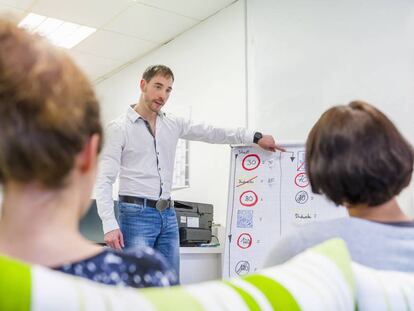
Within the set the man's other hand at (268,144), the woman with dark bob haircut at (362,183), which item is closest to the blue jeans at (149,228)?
the man's other hand at (268,144)

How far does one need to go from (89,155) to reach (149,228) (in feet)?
6.58

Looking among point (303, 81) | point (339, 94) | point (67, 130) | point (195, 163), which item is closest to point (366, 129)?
point (67, 130)

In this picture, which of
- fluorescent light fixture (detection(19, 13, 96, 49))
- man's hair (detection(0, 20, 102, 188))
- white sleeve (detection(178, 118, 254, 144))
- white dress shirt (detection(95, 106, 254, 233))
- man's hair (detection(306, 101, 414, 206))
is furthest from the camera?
fluorescent light fixture (detection(19, 13, 96, 49))

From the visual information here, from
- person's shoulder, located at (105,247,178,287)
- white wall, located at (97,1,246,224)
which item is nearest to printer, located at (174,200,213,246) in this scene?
white wall, located at (97,1,246,224)

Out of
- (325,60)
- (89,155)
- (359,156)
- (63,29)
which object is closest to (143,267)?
(89,155)

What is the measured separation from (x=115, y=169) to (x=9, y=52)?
6.82ft

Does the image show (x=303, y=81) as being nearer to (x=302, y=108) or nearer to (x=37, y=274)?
(x=302, y=108)

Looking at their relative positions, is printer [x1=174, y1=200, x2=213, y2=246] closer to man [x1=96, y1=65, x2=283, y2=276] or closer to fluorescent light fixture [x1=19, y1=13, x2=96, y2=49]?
man [x1=96, y1=65, x2=283, y2=276]

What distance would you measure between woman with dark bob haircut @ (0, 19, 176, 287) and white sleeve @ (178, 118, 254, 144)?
2286 millimetres

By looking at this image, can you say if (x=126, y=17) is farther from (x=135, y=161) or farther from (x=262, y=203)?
(x=262, y=203)

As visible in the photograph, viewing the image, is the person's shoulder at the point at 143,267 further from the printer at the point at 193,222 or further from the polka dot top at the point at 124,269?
the printer at the point at 193,222

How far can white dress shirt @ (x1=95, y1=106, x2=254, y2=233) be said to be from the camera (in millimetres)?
2529

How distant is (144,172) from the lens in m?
2.61

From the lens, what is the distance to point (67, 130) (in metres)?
0.50
